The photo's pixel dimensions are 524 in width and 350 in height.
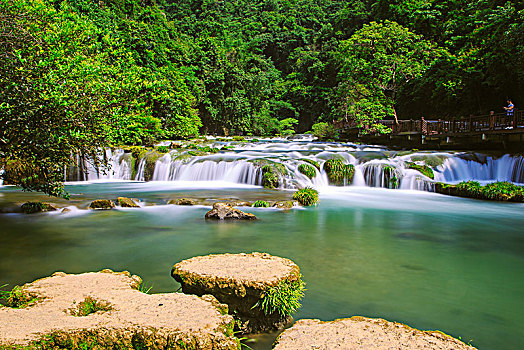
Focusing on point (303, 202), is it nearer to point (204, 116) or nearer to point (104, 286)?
point (104, 286)

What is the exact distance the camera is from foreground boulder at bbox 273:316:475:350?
253cm

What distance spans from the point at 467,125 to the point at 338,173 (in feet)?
34.9

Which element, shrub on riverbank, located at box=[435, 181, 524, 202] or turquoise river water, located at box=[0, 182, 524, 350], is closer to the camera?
turquoise river water, located at box=[0, 182, 524, 350]

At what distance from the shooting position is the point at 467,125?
23.2 m

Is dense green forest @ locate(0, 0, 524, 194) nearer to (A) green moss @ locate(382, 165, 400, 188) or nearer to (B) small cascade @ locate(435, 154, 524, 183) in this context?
(B) small cascade @ locate(435, 154, 524, 183)

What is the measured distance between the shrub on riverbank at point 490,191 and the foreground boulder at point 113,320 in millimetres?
14747

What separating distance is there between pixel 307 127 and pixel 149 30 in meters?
32.9

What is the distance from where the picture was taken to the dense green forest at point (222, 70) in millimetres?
6773

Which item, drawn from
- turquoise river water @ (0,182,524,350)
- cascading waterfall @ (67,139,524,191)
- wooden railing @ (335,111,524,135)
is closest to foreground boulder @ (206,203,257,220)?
turquoise river water @ (0,182,524,350)

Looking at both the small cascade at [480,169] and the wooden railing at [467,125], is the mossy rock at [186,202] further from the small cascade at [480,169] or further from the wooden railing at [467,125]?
the wooden railing at [467,125]

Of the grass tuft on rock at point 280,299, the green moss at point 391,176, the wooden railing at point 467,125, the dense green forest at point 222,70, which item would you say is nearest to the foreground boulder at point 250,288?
the grass tuft on rock at point 280,299

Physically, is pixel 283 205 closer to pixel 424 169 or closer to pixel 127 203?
pixel 127 203

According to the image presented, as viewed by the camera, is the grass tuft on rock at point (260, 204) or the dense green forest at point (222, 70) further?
the grass tuft on rock at point (260, 204)

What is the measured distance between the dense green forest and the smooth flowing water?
67.3 inches
